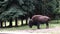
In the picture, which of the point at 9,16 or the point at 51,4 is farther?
the point at 51,4

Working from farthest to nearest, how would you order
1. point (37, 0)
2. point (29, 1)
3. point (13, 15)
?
point (37, 0) < point (29, 1) < point (13, 15)

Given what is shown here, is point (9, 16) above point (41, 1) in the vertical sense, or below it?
below

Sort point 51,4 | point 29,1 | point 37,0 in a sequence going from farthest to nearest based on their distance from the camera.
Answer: point 51,4, point 37,0, point 29,1

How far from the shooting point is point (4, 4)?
1298 inches

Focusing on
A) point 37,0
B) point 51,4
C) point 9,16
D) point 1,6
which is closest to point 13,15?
point 9,16

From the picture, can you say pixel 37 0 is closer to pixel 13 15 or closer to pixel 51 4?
pixel 51 4

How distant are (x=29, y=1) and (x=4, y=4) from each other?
414 cm

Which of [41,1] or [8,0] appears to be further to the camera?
[41,1]

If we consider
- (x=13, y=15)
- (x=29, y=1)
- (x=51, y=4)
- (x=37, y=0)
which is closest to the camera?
(x=13, y=15)

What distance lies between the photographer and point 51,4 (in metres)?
41.8

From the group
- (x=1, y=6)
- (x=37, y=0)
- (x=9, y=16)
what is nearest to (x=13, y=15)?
(x=9, y=16)

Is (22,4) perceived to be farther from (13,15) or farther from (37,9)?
(37,9)

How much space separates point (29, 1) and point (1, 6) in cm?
458

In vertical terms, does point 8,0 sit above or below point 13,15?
above
